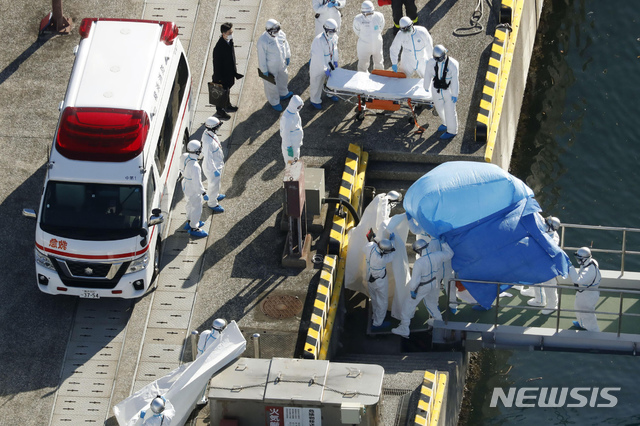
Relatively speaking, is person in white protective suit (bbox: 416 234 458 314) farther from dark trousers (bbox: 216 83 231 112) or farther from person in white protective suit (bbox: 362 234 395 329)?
dark trousers (bbox: 216 83 231 112)

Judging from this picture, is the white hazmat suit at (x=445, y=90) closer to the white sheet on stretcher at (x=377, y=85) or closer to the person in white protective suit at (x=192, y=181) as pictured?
the white sheet on stretcher at (x=377, y=85)

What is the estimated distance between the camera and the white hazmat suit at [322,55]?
86.3 ft

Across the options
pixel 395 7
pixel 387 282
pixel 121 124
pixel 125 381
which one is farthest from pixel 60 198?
pixel 395 7

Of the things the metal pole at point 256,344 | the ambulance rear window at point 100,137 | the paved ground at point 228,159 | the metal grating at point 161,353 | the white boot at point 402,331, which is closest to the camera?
the metal pole at point 256,344

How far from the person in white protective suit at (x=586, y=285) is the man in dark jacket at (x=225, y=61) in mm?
7492

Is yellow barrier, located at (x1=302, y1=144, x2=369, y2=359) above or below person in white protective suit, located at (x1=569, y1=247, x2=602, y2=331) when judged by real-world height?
below

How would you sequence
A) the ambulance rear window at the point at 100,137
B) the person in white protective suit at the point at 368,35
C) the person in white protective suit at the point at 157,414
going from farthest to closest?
the person in white protective suit at the point at 368,35, the ambulance rear window at the point at 100,137, the person in white protective suit at the point at 157,414

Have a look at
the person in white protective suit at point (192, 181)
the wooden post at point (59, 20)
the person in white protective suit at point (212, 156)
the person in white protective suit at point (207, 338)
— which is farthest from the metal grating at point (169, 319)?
the wooden post at point (59, 20)

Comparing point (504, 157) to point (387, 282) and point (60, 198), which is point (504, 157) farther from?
point (60, 198)

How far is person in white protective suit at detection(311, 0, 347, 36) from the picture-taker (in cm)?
2741

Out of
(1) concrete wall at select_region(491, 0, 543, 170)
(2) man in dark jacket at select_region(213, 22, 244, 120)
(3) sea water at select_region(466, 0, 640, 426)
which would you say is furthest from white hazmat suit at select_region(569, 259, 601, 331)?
(2) man in dark jacket at select_region(213, 22, 244, 120)

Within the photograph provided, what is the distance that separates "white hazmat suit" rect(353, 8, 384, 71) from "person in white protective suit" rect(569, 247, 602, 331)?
246 inches

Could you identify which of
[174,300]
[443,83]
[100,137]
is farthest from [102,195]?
[443,83]

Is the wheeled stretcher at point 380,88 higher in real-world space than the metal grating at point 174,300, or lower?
higher
